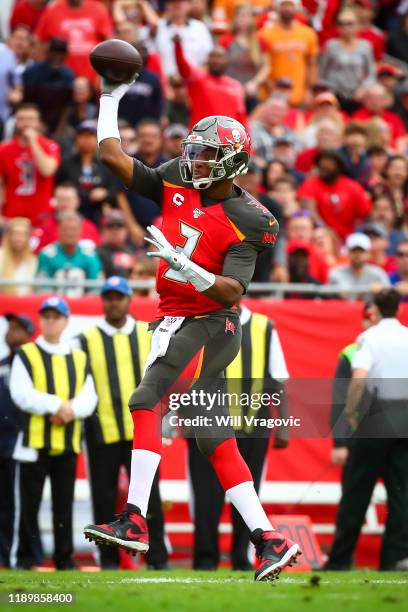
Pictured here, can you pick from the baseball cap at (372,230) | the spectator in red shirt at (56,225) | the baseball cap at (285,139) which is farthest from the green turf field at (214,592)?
the baseball cap at (285,139)

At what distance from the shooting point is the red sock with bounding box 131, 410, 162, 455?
20.7 feet

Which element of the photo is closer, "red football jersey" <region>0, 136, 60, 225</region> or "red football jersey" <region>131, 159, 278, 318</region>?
"red football jersey" <region>131, 159, 278, 318</region>

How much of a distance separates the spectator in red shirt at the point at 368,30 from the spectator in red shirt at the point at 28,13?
397 cm

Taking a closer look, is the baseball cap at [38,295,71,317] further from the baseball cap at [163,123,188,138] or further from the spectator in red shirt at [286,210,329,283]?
the baseball cap at [163,123,188,138]

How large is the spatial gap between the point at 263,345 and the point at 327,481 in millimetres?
1678

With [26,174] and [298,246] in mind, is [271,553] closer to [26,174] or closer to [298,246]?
[298,246]

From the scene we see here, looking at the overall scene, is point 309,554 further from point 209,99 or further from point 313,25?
point 313,25

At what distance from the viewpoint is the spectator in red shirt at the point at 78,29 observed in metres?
14.3

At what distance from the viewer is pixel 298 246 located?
11.4m

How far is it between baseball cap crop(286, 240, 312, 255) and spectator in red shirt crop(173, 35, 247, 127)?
88.7 inches

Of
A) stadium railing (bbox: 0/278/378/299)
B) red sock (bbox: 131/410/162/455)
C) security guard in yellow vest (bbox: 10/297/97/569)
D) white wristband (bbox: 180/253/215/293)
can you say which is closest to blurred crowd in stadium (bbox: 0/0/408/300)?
stadium railing (bbox: 0/278/378/299)

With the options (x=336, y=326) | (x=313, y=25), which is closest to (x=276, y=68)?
(x=313, y=25)

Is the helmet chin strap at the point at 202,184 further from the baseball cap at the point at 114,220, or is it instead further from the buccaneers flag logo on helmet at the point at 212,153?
the baseball cap at the point at 114,220

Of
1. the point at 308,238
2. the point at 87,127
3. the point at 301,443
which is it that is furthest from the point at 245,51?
the point at 301,443
